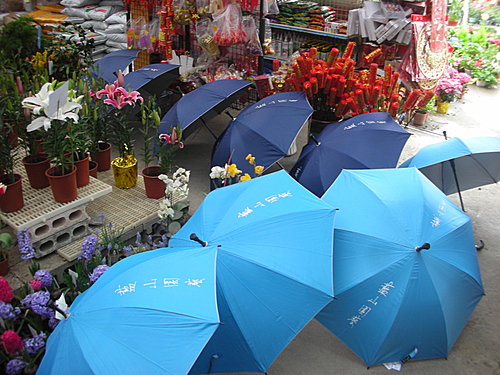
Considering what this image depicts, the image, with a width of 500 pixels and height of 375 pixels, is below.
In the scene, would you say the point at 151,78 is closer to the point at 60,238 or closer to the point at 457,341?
the point at 60,238

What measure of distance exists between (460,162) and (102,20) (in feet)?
24.1

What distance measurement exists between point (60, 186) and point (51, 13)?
7.95 m

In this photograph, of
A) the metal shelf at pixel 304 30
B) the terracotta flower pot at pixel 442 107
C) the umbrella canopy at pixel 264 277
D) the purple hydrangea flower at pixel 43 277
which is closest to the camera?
the umbrella canopy at pixel 264 277

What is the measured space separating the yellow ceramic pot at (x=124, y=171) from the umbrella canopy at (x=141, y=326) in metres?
1.87

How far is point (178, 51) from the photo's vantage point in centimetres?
619

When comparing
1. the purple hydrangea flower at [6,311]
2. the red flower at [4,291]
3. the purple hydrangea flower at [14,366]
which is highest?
the red flower at [4,291]

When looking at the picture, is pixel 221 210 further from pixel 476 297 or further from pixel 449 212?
pixel 476 297

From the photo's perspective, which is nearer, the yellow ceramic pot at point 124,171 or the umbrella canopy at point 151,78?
the yellow ceramic pot at point 124,171

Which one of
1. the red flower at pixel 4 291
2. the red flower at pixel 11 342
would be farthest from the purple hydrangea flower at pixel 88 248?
the red flower at pixel 11 342

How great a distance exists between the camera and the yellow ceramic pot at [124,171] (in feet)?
12.0

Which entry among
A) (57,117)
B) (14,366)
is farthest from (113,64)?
(14,366)

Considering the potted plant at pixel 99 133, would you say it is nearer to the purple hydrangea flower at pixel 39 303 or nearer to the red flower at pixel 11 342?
the purple hydrangea flower at pixel 39 303

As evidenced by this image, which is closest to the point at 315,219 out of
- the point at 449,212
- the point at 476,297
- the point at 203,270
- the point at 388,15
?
the point at 203,270

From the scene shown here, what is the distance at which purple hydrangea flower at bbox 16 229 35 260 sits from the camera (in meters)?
2.70
